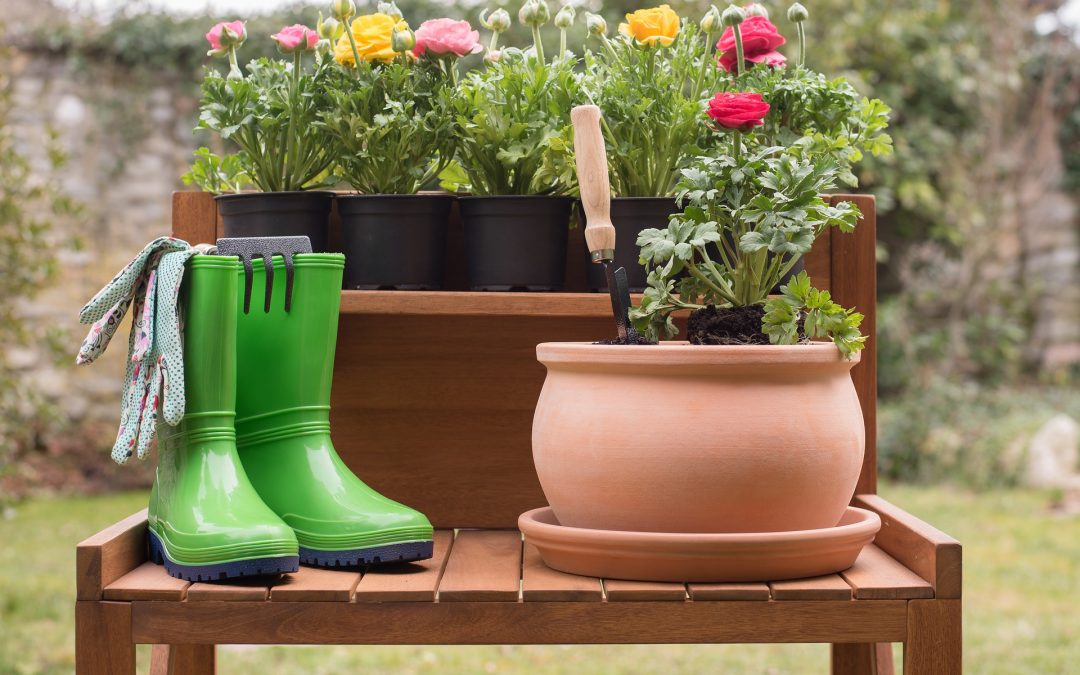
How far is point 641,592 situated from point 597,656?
205 cm

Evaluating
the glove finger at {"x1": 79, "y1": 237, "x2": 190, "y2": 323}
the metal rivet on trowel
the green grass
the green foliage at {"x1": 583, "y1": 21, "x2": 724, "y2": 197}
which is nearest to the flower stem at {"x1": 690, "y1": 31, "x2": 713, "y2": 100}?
the green foliage at {"x1": 583, "y1": 21, "x2": 724, "y2": 197}

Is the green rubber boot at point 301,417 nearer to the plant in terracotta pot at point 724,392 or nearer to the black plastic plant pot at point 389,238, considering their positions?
the black plastic plant pot at point 389,238

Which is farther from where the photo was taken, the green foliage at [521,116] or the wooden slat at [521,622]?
the green foliage at [521,116]

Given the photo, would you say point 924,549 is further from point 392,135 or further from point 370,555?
point 392,135

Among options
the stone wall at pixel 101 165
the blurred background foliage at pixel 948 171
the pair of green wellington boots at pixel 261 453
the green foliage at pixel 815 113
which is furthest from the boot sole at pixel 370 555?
the stone wall at pixel 101 165

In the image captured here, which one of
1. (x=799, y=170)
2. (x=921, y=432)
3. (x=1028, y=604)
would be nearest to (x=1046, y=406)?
(x=921, y=432)

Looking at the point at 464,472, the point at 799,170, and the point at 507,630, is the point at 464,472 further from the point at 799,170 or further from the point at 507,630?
the point at 799,170

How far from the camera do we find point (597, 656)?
9.70ft

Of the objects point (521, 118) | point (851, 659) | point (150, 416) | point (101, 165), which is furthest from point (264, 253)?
point (101, 165)

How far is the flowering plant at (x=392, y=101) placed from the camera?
1.20m

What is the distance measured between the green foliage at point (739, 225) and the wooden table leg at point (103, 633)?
56 cm

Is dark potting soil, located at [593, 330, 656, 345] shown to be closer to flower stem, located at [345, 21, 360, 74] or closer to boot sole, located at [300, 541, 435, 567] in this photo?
boot sole, located at [300, 541, 435, 567]

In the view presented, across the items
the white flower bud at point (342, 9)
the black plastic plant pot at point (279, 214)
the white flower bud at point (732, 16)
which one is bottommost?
the black plastic plant pot at point (279, 214)

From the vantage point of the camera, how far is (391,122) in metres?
1.18
